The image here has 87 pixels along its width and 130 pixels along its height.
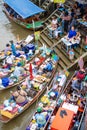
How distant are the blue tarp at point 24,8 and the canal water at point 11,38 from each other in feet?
4.47

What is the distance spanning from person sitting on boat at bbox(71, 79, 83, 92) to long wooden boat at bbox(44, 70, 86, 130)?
0.45 ft

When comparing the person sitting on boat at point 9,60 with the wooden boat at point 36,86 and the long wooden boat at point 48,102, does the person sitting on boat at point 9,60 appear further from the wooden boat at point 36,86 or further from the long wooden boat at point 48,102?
the long wooden boat at point 48,102

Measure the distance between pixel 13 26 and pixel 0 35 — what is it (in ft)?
5.62

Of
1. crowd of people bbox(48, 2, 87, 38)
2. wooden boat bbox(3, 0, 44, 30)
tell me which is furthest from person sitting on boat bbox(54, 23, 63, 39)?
wooden boat bbox(3, 0, 44, 30)

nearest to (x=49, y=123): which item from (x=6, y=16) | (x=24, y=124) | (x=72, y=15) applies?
(x=24, y=124)

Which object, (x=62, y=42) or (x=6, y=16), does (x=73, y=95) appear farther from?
(x=6, y=16)

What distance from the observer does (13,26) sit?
19562 millimetres

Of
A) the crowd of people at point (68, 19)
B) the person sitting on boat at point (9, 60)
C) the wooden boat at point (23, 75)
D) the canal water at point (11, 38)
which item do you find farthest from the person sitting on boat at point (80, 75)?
the crowd of people at point (68, 19)

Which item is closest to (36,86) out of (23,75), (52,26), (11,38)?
(23,75)

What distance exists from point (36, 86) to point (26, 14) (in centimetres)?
747

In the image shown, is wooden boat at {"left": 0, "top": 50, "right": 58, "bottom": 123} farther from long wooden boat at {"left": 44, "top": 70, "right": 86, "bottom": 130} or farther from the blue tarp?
the blue tarp

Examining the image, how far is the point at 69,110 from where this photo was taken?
9430 mm

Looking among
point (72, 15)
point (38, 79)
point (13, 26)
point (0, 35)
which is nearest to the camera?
point (38, 79)

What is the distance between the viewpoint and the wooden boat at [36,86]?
1064 centimetres
